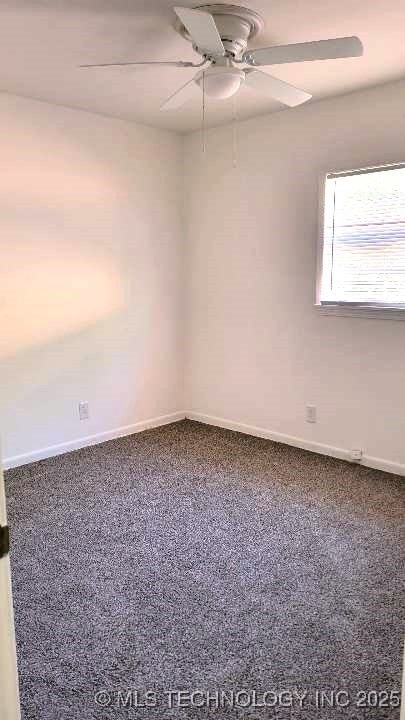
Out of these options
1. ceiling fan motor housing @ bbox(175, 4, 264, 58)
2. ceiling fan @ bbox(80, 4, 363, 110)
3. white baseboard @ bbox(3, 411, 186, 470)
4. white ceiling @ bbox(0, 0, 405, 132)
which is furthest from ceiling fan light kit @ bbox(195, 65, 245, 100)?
white baseboard @ bbox(3, 411, 186, 470)

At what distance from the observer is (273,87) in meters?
2.57

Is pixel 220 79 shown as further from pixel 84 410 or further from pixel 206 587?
pixel 84 410

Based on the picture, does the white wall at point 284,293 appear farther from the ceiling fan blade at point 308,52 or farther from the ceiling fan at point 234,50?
the ceiling fan blade at point 308,52

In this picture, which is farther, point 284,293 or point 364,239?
point 284,293

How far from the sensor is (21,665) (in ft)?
5.90

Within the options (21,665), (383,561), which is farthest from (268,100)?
(21,665)

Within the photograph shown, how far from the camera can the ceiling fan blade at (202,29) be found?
1.87 meters

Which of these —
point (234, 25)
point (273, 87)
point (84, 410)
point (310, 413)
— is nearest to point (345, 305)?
point (310, 413)

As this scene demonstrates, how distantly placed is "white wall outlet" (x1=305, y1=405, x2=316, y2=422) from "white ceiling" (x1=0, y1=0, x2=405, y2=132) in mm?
2119

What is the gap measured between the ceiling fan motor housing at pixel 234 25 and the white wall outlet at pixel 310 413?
235cm

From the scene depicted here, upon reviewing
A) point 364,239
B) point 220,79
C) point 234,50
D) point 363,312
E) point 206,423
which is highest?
point 234,50

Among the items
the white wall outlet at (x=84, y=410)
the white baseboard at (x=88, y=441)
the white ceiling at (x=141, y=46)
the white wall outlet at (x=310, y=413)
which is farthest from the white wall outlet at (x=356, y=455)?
the white ceiling at (x=141, y=46)

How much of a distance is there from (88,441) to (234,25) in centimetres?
293

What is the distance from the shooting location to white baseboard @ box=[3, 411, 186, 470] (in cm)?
366
